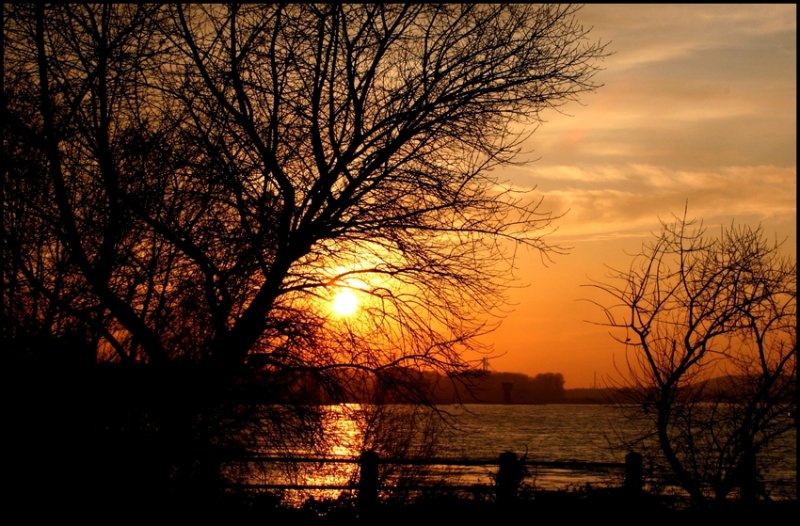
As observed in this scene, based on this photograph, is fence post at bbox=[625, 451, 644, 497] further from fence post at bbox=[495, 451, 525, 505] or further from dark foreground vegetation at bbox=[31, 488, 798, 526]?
fence post at bbox=[495, 451, 525, 505]

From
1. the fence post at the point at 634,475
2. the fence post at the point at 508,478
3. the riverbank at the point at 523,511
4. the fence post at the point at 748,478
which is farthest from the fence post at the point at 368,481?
the fence post at the point at 748,478

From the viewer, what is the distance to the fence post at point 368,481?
10.7 m

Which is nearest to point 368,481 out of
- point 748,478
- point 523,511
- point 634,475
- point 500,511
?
point 500,511

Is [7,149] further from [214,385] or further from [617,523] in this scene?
[617,523]

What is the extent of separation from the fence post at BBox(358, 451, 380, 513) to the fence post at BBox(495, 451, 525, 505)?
176 centimetres

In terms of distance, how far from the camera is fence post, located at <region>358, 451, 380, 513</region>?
10.7 m

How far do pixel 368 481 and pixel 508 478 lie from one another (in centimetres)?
200

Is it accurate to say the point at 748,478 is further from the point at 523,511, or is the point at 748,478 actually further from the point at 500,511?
the point at 500,511

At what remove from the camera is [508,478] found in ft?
37.0

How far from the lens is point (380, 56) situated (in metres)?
8.96

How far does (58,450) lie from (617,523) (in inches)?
270

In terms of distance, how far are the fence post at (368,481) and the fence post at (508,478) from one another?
69.4 inches

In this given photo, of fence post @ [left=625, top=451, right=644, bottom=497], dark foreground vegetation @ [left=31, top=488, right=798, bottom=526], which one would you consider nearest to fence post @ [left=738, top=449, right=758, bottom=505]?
dark foreground vegetation @ [left=31, top=488, right=798, bottom=526]

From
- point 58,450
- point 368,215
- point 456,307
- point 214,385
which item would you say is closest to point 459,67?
point 368,215
